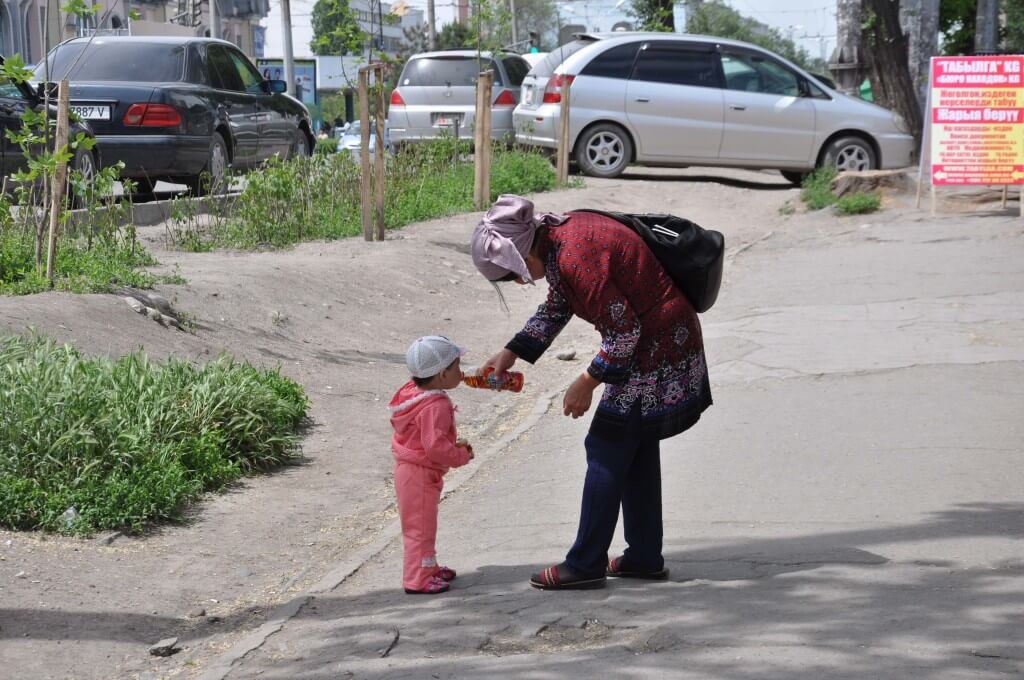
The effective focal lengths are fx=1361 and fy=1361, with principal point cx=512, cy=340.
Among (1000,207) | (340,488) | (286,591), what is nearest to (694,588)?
(286,591)

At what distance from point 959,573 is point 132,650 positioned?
9.05 feet

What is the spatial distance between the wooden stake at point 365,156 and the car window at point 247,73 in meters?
2.98

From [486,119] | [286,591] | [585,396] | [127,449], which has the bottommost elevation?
[286,591]

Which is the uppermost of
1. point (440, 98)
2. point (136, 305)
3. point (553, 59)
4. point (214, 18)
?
point (214, 18)

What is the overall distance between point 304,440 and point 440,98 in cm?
1383

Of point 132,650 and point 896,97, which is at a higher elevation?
point 896,97

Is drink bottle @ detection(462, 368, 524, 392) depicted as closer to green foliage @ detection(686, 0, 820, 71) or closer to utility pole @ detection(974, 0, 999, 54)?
utility pole @ detection(974, 0, 999, 54)

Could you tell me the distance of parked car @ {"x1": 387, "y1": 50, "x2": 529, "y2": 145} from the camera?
20156 mm

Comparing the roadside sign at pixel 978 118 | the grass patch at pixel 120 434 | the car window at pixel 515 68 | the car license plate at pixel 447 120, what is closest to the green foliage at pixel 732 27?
the car window at pixel 515 68

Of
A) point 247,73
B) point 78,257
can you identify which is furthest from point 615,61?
point 78,257

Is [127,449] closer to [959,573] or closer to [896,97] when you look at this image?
[959,573]

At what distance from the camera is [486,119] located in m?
15.1

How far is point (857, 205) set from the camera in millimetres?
15922

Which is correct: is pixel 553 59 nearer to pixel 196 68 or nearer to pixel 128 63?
pixel 196 68
